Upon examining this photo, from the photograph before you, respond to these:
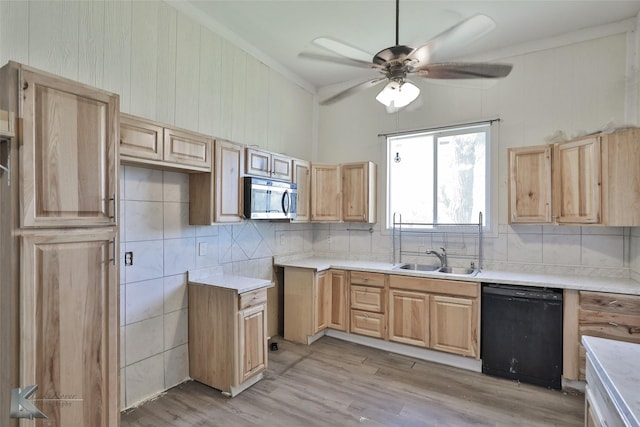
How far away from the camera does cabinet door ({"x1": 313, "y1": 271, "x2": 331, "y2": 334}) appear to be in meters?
3.49

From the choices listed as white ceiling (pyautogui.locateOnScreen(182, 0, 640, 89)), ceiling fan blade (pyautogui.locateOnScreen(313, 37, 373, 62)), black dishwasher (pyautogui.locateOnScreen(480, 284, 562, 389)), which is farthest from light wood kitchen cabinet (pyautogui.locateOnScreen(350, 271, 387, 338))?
white ceiling (pyautogui.locateOnScreen(182, 0, 640, 89))

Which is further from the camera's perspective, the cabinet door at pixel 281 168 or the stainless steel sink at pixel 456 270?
the stainless steel sink at pixel 456 270

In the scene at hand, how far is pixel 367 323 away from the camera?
3.47 meters

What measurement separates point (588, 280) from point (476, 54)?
8.28ft

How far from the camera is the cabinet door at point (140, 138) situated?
2004 mm

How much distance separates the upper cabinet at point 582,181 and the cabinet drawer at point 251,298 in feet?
8.24

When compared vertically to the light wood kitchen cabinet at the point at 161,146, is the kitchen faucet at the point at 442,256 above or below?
below

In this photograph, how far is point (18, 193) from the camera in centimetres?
141

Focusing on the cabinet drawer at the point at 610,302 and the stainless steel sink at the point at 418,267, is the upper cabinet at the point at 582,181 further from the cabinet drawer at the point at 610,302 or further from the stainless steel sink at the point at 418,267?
the stainless steel sink at the point at 418,267

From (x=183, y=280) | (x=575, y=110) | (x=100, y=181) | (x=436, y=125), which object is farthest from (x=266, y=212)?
(x=575, y=110)

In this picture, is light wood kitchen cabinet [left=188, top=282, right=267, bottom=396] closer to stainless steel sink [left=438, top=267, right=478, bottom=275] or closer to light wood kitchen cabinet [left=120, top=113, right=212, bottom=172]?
light wood kitchen cabinet [left=120, top=113, right=212, bottom=172]

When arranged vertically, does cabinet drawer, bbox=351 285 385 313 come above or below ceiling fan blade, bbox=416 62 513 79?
below

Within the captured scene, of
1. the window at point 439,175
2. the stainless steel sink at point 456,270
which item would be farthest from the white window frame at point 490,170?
the stainless steel sink at point 456,270

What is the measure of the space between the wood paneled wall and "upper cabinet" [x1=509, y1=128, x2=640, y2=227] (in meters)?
2.67
